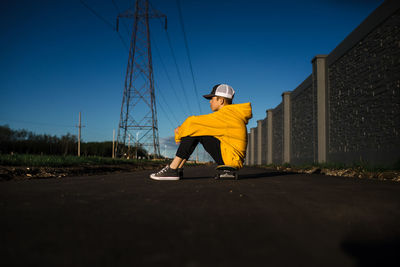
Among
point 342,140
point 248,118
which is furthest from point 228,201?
point 342,140

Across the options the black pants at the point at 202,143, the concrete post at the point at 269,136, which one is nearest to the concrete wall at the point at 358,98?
the black pants at the point at 202,143

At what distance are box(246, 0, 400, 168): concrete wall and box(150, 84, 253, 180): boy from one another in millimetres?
3677

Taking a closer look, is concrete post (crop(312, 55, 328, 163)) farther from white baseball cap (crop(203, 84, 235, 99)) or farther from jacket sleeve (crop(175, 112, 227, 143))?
jacket sleeve (crop(175, 112, 227, 143))

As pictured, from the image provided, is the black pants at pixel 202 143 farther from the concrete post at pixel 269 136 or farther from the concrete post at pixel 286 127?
the concrete post at pixel 269 136

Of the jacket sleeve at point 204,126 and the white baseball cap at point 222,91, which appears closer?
the jacket sleeve at point 204,126

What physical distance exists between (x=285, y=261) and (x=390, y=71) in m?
6.22

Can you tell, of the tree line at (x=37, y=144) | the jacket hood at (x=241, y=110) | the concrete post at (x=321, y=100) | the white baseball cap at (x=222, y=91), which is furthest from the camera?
the tree line at (x=37, y=144)

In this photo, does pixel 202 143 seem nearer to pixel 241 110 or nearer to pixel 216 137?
pixel 216 137

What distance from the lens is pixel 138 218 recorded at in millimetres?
1180

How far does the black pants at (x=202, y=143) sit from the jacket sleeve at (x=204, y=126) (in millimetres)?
68

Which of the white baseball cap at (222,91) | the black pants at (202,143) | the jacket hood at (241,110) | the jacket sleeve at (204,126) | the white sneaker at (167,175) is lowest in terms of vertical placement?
the white sneaker at (167,175)

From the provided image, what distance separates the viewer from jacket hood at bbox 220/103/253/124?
3602 mm

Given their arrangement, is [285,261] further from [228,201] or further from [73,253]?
[228,201]

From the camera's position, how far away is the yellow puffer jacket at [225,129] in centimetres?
353
